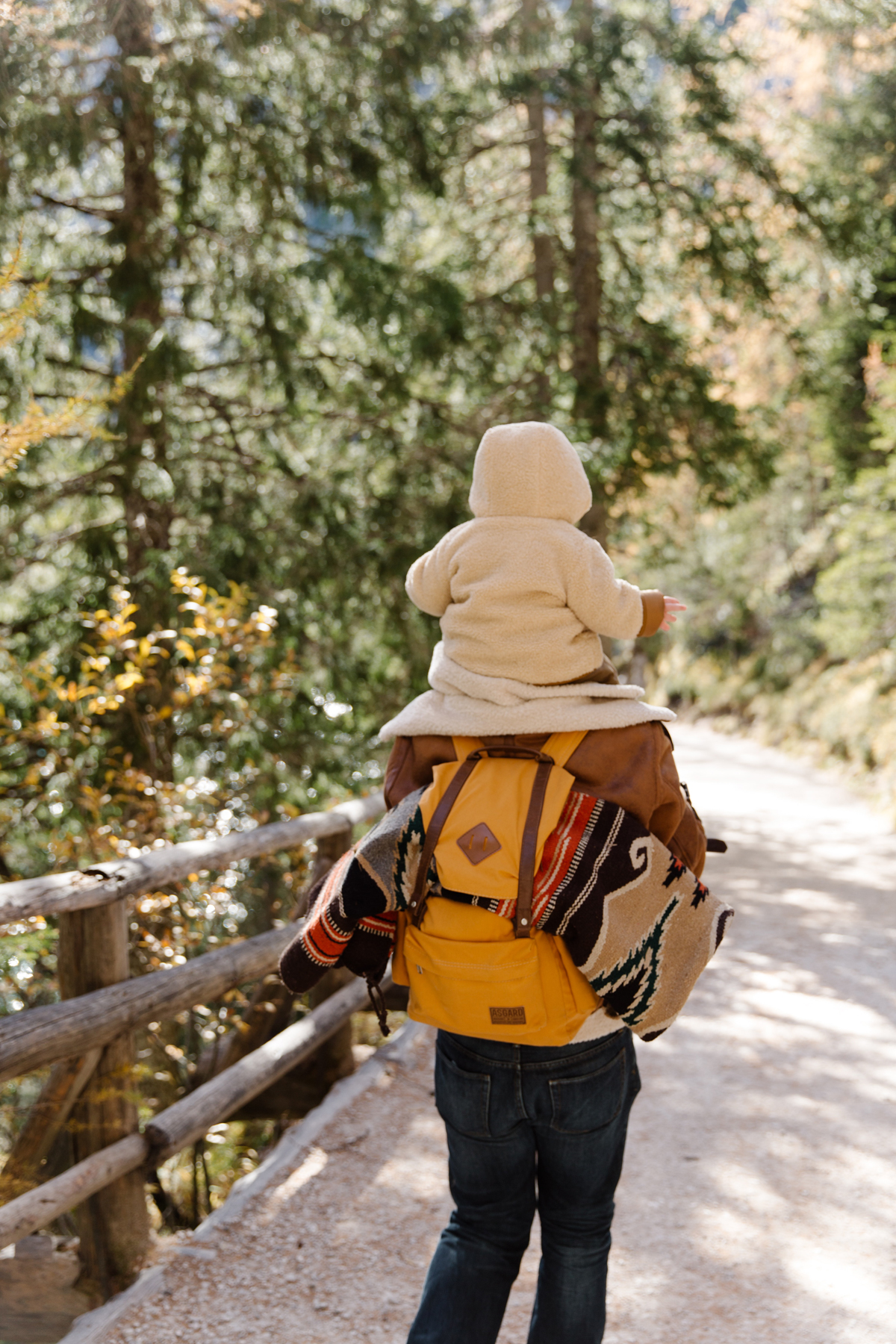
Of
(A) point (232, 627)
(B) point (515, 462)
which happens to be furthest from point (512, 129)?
(B) point (515, 462)

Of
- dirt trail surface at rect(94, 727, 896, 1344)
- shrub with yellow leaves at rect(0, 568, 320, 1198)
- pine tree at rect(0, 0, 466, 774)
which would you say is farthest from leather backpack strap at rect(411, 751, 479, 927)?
pine tree at rect(0, 0, 466, 774)

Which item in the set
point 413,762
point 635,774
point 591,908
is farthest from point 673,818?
point 413,762

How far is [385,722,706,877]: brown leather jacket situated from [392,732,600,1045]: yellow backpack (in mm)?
35

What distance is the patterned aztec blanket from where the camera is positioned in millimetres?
1757

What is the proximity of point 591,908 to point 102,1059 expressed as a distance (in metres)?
1.89

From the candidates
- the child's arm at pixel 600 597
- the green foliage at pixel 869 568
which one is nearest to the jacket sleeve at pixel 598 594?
the child's arm at pixel 600 597

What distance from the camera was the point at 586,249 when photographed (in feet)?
31.6

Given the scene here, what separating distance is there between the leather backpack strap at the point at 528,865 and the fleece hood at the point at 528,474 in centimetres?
52

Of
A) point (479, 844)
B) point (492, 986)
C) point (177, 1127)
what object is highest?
point (479, 844)

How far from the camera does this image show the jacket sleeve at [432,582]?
2.02 m

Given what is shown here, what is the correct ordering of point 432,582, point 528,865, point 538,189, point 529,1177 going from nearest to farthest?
point 528,865 < point 529,1177 < point 432,582 < point 538,189

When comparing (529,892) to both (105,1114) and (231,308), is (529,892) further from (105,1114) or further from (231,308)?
(231,308)

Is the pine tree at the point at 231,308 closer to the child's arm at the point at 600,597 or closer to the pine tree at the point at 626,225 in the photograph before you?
the pine tree at the point at 626,225

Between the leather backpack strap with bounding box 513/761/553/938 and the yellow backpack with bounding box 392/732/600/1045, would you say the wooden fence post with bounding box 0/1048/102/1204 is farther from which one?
the leather backpack strap with bounding box 513/761/553/938
